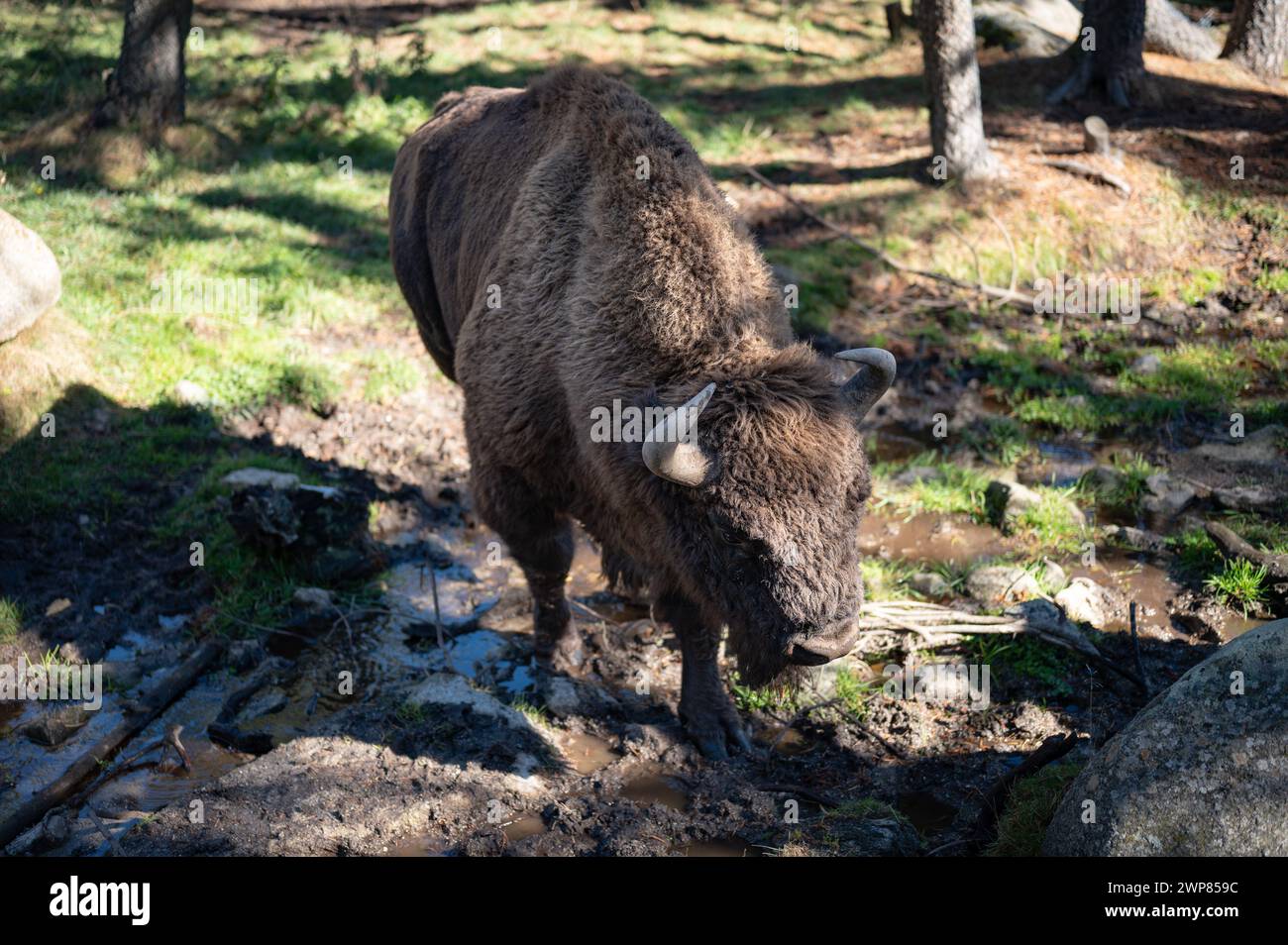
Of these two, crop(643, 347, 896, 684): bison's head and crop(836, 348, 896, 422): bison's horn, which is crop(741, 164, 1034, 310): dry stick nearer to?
crop(836, 348, 896, 422): bison's horn

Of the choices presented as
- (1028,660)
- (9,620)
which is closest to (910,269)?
(1028,660)

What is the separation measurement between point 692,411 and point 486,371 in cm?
180

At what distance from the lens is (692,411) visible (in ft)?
13.3

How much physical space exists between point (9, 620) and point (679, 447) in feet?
14.5

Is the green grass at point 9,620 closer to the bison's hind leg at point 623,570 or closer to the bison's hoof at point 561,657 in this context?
the bison's hoof at point 561,657

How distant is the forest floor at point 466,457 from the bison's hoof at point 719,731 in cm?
10

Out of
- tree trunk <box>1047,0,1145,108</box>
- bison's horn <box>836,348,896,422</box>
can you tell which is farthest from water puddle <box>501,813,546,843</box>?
tree trunk <box>1047,0,1145,108</box>

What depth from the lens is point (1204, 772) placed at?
3.44m

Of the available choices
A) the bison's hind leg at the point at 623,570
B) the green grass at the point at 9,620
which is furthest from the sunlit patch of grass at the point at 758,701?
the green grass at the point at 9,620

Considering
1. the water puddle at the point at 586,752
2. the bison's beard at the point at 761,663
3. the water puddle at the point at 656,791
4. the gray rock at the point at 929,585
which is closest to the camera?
the bison's beard at the point at 761,663

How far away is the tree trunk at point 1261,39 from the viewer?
43.0 ft

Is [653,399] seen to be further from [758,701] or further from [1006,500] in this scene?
[1006,500]

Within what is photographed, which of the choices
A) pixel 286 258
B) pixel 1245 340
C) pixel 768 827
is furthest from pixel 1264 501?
pixel 286 258
